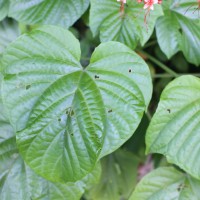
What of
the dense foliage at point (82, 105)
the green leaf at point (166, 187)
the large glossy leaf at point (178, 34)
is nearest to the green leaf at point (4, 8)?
the dense foliage at point (82, 105)

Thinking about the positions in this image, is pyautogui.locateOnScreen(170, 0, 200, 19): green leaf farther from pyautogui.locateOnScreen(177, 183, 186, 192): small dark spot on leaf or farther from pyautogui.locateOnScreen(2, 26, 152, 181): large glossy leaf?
pyautogui.locateOnScreen(177, 183, 186, 192): small dark spot on leaf

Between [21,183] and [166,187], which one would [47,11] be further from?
[166,187]

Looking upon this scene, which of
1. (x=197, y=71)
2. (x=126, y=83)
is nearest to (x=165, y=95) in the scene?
(x=126, y=83)

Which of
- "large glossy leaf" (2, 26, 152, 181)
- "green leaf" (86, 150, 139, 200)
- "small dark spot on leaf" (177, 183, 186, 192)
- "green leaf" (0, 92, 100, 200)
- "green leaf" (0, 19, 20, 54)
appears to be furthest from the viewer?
"green leaf" (86, 150, 139, 200)

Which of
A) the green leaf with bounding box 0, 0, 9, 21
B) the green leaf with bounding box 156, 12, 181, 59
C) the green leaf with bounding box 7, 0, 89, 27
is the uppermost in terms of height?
the green leaf with bounding box 7, 0, 89, 27

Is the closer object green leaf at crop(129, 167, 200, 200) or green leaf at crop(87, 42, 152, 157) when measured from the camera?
green leaf at crop(87, 42, 152, 157)

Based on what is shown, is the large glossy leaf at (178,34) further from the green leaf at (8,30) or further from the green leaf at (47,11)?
the green leaf at (8,30)

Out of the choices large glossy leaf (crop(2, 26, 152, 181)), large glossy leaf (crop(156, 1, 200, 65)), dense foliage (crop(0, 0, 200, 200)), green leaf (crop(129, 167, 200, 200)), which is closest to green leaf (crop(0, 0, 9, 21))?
dense foliage (crop(0, 0, 200, 200))

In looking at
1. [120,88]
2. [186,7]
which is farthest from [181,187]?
[186,7]
